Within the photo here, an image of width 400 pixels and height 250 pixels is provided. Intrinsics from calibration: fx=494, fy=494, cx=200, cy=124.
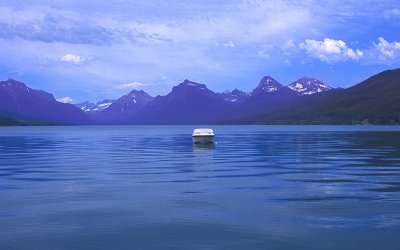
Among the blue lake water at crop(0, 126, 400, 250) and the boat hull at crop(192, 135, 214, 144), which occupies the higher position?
the boat hull at crop(192, 135, 214, 144)

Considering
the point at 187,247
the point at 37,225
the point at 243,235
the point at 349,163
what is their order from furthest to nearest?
the point at 349,163 < the point at 37,225 < the point at 243,235 < the point at 187,247

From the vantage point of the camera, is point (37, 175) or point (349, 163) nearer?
point (37, 175)

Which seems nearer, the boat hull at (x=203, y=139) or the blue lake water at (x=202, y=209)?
the blue lake water at (x=202, y=209)

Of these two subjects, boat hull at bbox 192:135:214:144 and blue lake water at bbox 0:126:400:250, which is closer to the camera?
blue lake water at bbox 0:126:400:250

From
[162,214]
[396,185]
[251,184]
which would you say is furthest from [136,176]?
[396,185]

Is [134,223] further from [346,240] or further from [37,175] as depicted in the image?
[37,175]

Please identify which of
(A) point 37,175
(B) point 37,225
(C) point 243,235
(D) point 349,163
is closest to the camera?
(C) point 243,235

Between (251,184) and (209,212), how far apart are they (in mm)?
12606

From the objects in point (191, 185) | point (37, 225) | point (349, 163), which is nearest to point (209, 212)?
point (37, 225)

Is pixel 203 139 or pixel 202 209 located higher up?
pixel 203 139

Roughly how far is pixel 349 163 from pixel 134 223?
130ft

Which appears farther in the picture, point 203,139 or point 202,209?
point 203,139

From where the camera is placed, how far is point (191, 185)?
4003cm

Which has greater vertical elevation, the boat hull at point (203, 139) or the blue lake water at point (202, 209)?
the boat hull at point (203, 139)
